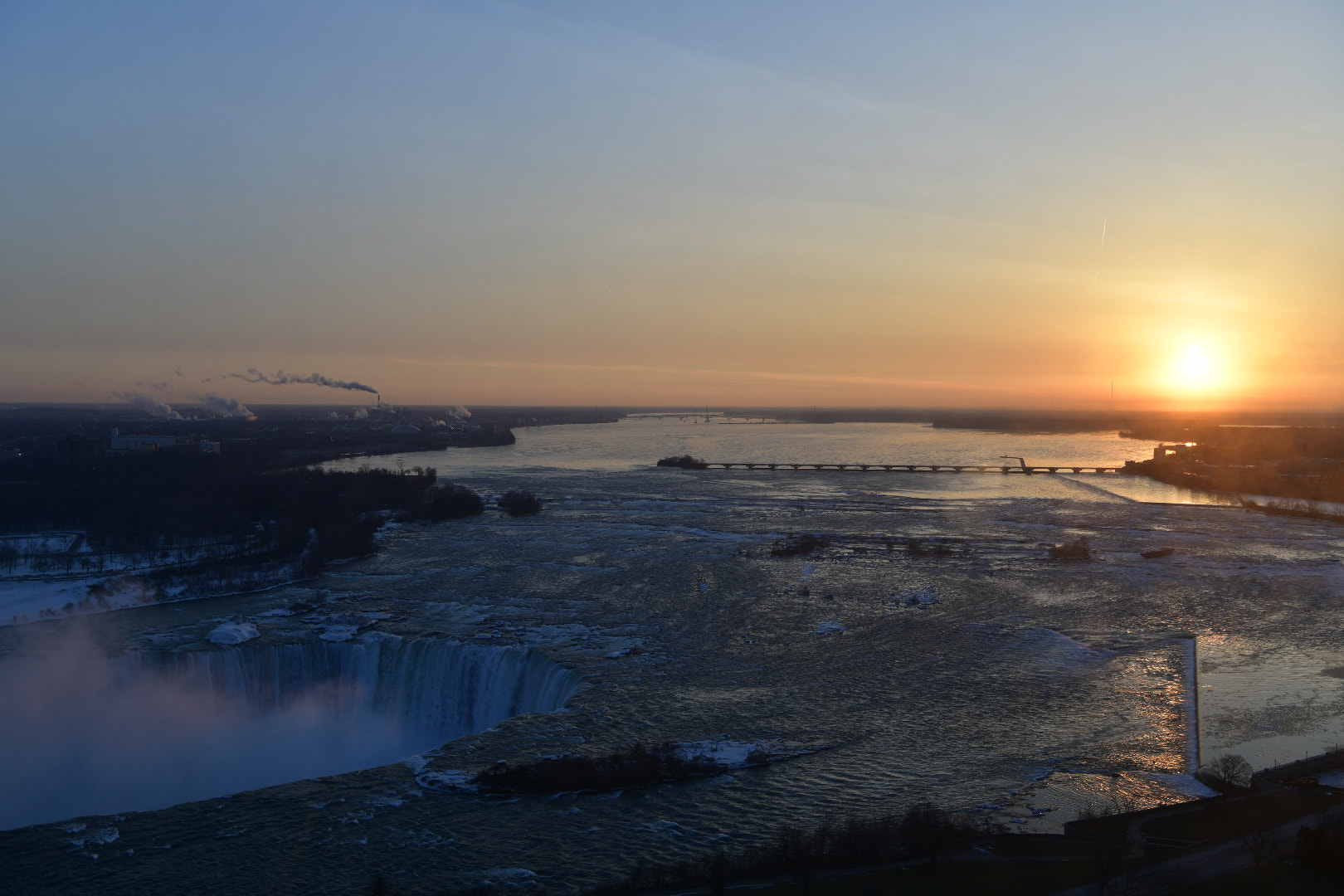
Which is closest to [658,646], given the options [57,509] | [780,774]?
[780,774]

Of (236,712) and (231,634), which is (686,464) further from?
(236,712)

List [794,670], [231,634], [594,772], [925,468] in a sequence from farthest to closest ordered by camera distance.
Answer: [925,468], [231,634], [794,670], [594,772]

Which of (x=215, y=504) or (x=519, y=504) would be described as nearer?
(x=215, y=504)

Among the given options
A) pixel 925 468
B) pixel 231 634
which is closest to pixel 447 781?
pixel 231 634

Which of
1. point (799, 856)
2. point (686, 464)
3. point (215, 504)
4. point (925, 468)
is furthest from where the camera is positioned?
point (686, 464)

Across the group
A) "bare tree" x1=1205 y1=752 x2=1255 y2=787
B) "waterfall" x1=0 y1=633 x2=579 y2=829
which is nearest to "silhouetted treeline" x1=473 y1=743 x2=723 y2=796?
"waterfall" x1=0 y1=633 x2=579 y2=829

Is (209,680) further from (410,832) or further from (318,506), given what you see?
(318,506)

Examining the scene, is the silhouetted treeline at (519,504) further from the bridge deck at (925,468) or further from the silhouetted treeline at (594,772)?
the silhouetted treeline at (594,772)
